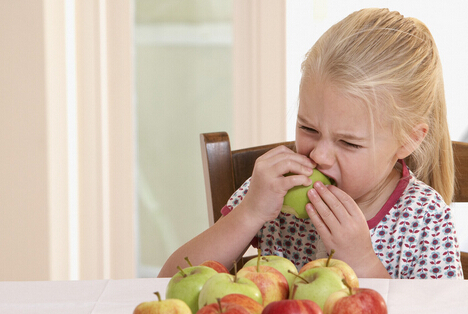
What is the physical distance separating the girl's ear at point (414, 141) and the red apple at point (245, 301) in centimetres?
63

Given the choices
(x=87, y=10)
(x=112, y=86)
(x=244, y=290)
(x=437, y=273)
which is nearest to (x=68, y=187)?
(x=112, y=86)

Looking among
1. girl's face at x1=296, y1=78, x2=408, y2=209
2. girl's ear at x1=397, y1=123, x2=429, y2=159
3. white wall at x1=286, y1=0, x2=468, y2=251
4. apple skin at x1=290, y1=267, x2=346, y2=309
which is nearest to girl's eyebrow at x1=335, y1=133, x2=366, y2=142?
girl's face at x1=296, y1=78, x2=408, y2=209

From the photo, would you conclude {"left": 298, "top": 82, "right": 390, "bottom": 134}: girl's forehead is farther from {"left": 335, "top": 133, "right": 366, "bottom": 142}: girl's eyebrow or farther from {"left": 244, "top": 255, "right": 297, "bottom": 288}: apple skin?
{"left": 244, "top": 255, "right": 297, "bottom": 288}: apple skin

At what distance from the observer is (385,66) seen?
944 mm

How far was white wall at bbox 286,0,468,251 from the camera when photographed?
2.05 metres

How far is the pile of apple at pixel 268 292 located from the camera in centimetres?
46

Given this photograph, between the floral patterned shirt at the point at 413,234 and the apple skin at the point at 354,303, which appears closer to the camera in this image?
the apple skin at the point at 354,303

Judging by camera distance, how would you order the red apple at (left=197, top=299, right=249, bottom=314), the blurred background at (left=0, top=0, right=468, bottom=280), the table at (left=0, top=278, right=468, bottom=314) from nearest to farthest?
1. the red apple at (left=197, top=299, right=249, bottom=314)
2. the table at (left=0, top=278, right=468, bottom=314)
3. the blurred background at (left=0, top=0, right=468, bottom=280)

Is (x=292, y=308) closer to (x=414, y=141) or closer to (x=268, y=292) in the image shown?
(x=268, y=292)

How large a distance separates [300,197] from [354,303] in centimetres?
47

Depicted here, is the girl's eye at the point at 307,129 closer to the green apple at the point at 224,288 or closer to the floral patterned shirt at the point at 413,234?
the floral patterned shirt at the point at 413,234

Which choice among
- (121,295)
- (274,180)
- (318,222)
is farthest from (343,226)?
(121,295)

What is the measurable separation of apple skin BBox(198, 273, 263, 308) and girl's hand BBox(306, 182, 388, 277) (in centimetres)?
41

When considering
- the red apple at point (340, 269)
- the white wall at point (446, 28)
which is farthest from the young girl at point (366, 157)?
the white wall at point (446, 28)
